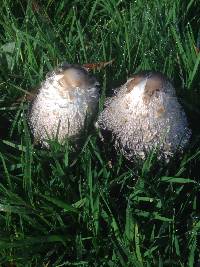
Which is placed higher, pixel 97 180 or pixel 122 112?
pixel 122 112

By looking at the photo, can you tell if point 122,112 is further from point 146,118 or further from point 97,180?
point 97,180

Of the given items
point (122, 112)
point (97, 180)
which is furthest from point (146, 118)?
point (97, 180)

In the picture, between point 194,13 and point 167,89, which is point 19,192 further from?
point 194,13
